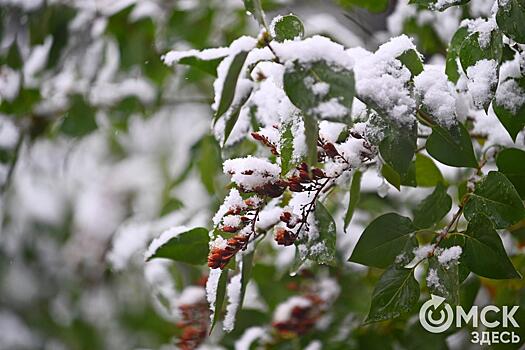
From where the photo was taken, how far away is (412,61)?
588mm

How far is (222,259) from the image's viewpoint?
0.57m

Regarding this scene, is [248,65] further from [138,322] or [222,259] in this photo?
[138,322]

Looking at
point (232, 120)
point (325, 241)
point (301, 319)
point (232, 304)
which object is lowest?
point (301, 319)

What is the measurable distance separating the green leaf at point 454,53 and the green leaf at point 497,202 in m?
0.14

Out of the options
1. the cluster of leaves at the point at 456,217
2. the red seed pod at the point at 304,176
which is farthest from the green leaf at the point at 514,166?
the red seed pod at the point at 304,176

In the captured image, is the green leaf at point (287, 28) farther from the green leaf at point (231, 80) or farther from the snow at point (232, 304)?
the snow at point (232, 304)

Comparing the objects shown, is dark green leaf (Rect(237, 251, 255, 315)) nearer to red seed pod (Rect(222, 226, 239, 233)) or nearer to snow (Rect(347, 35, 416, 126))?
red seed pod (Rect(222, 226, 239, 233))

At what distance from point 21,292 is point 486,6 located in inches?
91.7

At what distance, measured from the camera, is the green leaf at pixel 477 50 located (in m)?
0.60

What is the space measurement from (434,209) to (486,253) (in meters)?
0.10

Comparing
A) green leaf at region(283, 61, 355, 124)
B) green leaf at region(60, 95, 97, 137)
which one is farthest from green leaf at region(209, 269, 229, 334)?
green leaf at region(60, 95, 97, 137)

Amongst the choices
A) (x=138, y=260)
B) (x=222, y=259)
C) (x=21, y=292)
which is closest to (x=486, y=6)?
(x=222, y=259)

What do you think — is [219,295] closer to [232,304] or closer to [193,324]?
[232,304]

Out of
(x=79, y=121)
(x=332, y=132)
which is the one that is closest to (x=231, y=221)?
(x=332, y=132)
